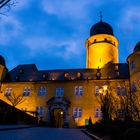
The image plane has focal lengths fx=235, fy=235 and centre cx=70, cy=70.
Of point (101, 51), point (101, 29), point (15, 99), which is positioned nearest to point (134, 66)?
point (101, 51)

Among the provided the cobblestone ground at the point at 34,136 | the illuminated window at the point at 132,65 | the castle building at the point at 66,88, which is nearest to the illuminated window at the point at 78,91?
the castle building at the point at 66,88

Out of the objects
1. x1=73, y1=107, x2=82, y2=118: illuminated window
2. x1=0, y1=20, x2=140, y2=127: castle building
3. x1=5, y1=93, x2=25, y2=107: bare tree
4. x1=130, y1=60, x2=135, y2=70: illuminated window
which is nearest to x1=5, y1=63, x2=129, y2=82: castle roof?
x1=0, y1=20, x2=140, y2=127: castle building

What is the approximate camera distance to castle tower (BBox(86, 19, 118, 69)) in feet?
159

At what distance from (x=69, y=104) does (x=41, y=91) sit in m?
5.78

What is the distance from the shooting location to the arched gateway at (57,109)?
3853 cm

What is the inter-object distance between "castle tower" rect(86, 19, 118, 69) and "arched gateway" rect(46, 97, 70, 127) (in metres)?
12.7

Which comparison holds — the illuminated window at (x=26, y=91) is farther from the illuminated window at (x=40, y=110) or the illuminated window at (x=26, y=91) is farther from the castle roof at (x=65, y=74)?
the illuminated window at (x=40, y=110)

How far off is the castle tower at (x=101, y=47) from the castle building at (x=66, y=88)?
5716 mm

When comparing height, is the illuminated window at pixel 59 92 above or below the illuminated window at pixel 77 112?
above

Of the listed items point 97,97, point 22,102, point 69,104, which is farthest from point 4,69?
point 97,97

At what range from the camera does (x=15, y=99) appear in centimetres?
4119

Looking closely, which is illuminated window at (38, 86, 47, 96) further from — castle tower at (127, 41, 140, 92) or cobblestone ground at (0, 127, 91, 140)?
cobblestone ground at (0, 127, 91, 140)

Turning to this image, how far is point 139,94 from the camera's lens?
98.2 ft

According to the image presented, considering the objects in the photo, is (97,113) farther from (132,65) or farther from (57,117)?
(132,65)
